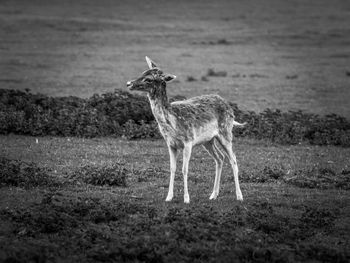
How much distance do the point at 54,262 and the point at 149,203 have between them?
376 centimetres

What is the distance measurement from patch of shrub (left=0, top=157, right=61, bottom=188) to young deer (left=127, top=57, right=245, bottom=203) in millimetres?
3376

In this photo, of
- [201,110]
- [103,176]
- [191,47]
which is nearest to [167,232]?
[201,110]

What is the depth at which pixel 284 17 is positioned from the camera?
6556 cm

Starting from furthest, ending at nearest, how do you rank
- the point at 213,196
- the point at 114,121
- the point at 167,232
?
the point at 114,121 < the point at 213,196 < the point at 167,232

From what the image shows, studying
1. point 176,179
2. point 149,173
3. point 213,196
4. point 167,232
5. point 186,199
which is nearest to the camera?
point 167,232

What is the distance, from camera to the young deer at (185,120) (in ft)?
46.6

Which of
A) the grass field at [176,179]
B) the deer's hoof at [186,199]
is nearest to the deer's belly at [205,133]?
the deer's hoof at [186,199]

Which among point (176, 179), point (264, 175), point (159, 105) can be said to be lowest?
point (176, 179)

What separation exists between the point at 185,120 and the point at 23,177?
14.2 ft

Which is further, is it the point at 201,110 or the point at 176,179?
the point at 176,179

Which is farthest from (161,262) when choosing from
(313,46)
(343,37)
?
(343,37)

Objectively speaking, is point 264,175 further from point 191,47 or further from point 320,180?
point 191,47

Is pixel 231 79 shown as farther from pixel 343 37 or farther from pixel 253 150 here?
pixel 343 37

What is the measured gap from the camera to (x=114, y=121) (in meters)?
23.6
